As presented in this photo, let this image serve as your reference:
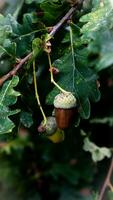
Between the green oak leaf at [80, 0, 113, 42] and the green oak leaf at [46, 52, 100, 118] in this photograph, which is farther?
the green oak leaf at [46, 52, 100, 118]

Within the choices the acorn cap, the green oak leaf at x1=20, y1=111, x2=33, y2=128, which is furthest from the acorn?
the green oak leaf at x1=20, y1=111, x2=33, y2=128

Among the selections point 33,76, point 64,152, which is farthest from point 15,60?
point 64,152

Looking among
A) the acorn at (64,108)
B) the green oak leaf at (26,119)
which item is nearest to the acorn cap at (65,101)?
the acorn at (64,108)

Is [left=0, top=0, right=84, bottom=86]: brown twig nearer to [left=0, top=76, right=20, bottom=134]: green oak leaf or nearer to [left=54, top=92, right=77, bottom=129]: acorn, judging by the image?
[left=0, top=76, right=20, bottom=134]: green oak leaf

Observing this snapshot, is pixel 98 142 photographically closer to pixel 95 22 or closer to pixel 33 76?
pixel 33 76

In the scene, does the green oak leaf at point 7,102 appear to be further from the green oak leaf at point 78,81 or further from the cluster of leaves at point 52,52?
the green oak leaf at point 78,81

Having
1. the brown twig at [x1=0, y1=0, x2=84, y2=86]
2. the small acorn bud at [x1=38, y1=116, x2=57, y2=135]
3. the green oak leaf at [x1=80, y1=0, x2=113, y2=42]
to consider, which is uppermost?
the green oak leaf at [x1=80, y1=0, x2=113, y2=42]
